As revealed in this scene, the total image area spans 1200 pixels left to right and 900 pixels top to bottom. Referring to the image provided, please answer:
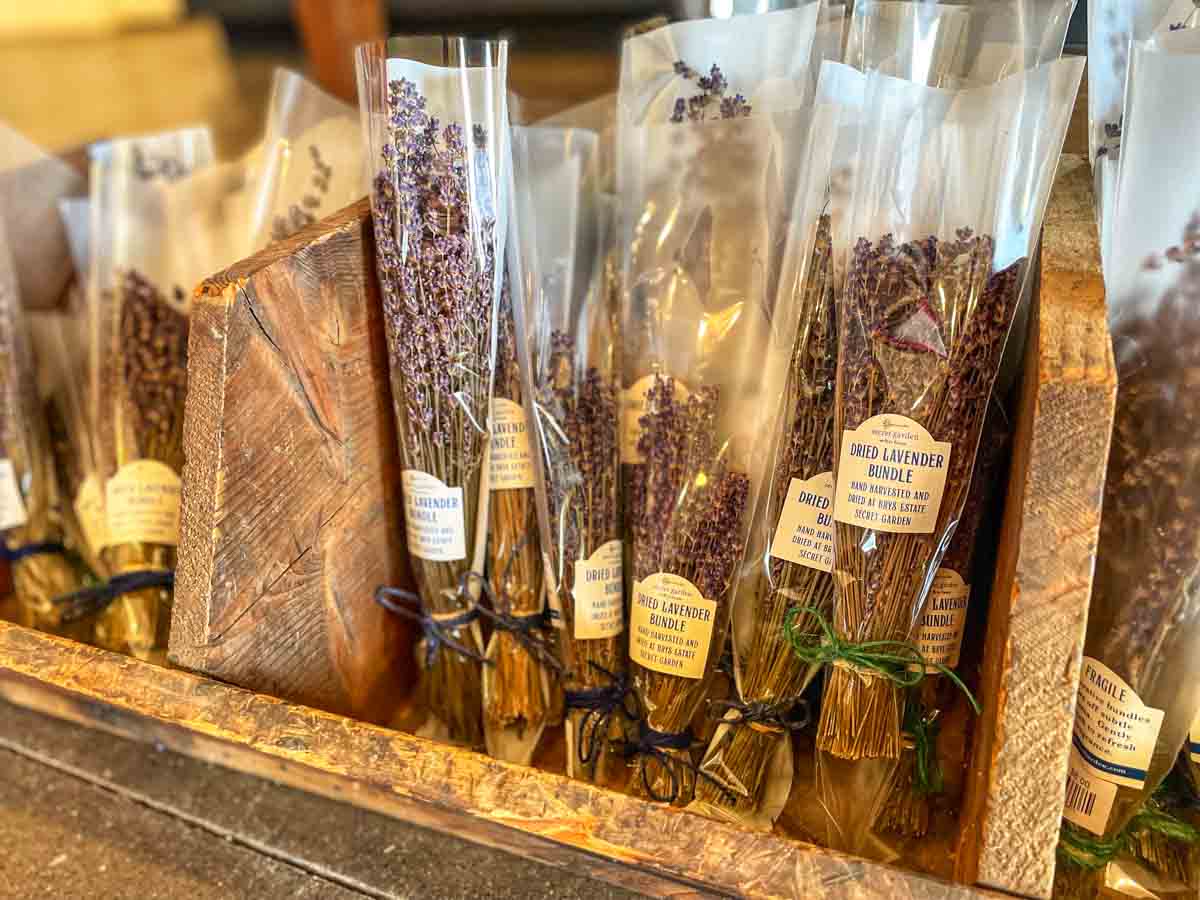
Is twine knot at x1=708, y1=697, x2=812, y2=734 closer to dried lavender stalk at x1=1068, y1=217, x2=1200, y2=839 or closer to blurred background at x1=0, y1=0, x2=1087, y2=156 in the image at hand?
dried lavender stalk at x1=1068, y1=217, x2=1200, y2=839

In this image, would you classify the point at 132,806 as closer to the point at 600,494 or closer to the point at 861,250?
the point at 600,494

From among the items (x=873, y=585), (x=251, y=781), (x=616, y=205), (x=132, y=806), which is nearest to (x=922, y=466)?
(x=873, y=585)

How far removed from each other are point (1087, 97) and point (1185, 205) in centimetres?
23

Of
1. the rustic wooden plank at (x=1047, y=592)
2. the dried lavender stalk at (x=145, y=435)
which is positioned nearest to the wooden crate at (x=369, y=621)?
the rustic wooden plank at (x=1047, y=592)

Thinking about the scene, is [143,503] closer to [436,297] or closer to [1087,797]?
[436,297]

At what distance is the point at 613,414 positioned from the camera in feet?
3.16

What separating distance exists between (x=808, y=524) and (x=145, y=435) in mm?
810

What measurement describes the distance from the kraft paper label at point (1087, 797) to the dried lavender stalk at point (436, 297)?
2.06 feet

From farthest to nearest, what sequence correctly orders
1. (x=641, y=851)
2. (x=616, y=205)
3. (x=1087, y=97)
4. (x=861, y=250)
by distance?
1. (x=616, y=205)
2. (x=1087, y=97)
3. (x=861, y=250)
4. (x=641, y=851)

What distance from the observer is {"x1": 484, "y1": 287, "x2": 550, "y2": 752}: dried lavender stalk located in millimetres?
973

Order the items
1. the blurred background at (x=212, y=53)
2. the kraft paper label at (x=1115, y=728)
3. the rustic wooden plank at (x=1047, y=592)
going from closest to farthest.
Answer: the rustic wooden plank at (x=1047, y=592) → the kraft paper label at (x=1115, y=728) → the blurred background at (x=212, y=53)

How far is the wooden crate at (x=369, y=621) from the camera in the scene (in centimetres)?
62

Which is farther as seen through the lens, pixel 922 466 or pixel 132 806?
pixel 132 806

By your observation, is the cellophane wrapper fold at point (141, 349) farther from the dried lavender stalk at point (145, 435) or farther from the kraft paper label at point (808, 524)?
the kraft paper label at point (808, 524)
